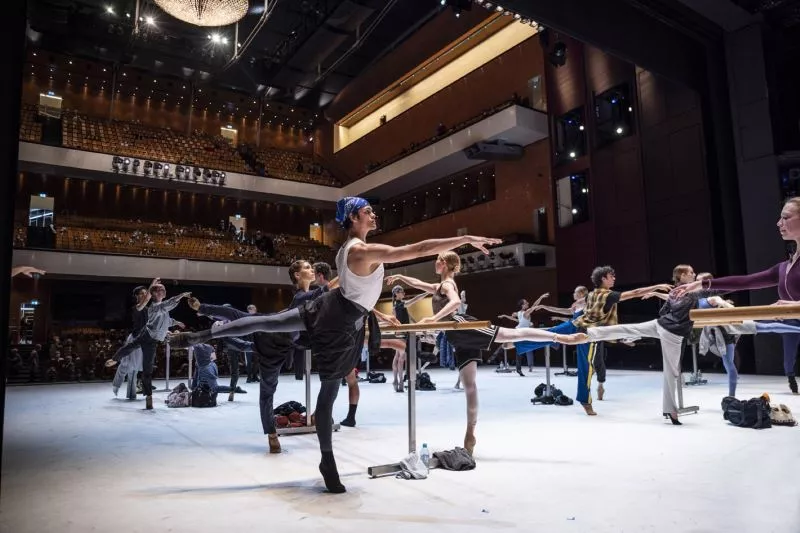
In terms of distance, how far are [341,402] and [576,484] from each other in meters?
5.06

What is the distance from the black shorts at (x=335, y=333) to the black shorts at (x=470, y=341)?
90cm

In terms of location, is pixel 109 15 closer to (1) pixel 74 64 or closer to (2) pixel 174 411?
(1) pixel 74 64

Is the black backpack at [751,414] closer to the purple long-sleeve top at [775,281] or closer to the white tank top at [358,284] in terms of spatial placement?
the purple long-sleeve top at [775,281]

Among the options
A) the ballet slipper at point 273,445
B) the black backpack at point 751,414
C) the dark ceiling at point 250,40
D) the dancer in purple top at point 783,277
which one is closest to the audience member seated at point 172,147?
the dark ceiling at point 250,40

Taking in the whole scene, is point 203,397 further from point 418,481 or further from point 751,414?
point 751,414

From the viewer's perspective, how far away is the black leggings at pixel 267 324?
328cm

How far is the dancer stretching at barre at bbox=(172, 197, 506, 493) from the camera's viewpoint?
2893 mm

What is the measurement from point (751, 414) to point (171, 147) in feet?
68.5

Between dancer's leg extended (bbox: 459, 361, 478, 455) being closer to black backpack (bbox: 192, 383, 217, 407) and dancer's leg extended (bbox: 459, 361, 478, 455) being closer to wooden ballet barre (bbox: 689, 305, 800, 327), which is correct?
wooden ballet barre (bbox: 689, 305, 800, 327)

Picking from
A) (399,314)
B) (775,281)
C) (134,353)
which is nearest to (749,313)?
(775,281)

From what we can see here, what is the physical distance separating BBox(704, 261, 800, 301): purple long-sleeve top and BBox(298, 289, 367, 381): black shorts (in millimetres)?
2168

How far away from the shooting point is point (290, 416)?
522cm

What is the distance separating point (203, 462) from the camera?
3.85 metres

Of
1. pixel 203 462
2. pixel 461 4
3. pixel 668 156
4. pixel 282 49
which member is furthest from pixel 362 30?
pixel 203 462
